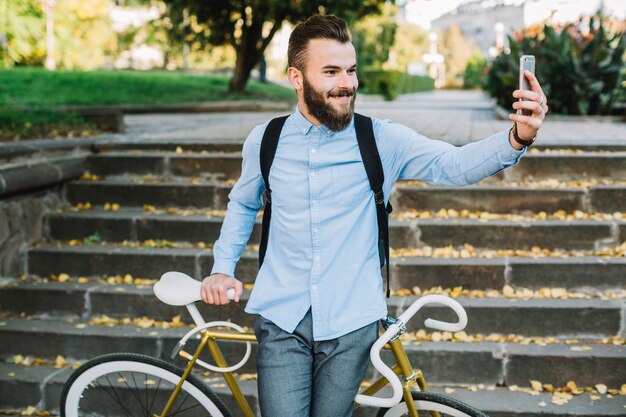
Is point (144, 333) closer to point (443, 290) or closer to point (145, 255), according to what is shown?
point (145, 255)

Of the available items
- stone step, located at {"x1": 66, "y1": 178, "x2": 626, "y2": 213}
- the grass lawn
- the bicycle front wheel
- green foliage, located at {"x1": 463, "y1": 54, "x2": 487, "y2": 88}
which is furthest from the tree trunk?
green foliage, located at {"x1": 463, "y1": 54, "x2": 487, "y2": 88}

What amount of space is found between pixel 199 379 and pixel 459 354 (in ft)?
6.58

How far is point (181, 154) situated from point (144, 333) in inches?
83.7

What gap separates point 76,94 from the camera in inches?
550

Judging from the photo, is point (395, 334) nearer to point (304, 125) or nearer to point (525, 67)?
point (304, 125)

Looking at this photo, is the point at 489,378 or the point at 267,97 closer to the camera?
the point at 489,378

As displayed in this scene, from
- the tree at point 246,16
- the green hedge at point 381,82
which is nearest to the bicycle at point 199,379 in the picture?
the tree at point 246,16

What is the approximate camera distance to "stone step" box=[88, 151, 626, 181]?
582cm

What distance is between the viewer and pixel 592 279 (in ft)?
15.8

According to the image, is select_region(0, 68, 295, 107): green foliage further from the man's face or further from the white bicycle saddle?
the man's face

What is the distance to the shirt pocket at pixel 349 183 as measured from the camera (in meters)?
2.43

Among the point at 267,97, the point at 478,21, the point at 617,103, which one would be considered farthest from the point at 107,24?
the point at 478,21

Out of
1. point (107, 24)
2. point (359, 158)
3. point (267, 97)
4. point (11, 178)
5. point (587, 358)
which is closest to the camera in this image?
point (359, 158)

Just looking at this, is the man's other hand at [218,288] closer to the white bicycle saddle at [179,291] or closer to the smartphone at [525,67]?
the white bicycle saddle at [179,291]
